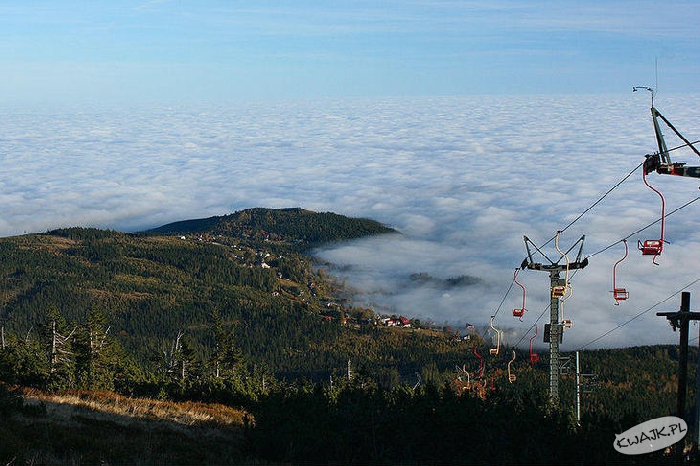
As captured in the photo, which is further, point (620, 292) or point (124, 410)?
point (124, 410)

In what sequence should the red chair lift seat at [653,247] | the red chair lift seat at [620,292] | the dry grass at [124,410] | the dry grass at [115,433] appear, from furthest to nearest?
the dry grass at [124,410] → the red chair lift seat at [620,292] → the red chair lift seat at [653,247] → the dry grass at [115,433]

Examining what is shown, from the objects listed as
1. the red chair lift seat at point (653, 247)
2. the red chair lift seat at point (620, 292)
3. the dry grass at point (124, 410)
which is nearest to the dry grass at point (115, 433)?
the dry grass at point (124, 410)

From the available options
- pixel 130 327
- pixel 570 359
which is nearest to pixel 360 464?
pixel 570 359

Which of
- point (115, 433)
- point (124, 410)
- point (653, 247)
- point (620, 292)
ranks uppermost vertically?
point (653, 247)

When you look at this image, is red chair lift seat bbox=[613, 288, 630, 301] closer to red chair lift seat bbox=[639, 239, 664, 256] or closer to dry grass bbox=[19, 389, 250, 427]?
red chair lift seat bbox=[639, 239, 664, 256]

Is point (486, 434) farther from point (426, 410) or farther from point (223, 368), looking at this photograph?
point (223, 368)

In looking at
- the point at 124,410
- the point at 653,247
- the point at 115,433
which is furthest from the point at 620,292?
the point at 124,410

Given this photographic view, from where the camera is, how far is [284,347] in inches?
7072

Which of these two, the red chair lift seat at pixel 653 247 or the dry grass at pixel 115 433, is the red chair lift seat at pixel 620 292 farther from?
the dry grass at pixel 115 433

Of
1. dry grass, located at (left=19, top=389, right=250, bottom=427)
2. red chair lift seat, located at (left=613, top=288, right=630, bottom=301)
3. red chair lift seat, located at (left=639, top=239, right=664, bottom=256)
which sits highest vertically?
red chair lift seat, located at (left=639, top=239, right=664, bottom=256)

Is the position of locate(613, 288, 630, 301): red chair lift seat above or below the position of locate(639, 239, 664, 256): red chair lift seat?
below

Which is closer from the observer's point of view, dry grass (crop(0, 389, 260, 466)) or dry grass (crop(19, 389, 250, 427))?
dry grass (crop(0, 389, 260, 466))

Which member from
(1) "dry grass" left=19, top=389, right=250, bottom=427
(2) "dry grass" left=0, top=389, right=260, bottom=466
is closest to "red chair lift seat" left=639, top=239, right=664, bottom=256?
(2) "dry grass" left=0, top=389, right=260, bottom=466

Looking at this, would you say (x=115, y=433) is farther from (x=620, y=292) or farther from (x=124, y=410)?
(x=620, y=292)
